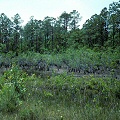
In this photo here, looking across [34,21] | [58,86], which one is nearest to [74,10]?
[34,21]

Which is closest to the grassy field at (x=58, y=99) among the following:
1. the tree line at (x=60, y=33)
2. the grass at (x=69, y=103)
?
the grass at (x=69, y=103)

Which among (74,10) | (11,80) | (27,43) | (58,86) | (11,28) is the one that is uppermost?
(74,10)

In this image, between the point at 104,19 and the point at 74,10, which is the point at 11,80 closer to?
the point at 104,19

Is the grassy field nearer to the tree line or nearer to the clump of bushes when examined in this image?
the clump of bushes

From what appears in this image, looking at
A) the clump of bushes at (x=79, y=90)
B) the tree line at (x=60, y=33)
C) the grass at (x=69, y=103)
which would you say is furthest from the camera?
the tree line at (x=60, y=33)

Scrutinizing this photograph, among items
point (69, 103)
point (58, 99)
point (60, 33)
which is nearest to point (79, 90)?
point (58, 99)

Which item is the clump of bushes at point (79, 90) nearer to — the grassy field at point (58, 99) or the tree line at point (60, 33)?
the grassy field at point (58, 99)

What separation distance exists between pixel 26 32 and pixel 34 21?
149 inches

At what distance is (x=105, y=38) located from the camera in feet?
144

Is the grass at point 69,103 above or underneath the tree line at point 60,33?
underneath

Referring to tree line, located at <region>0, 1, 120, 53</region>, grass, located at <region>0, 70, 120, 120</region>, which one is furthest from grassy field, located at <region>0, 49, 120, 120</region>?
tree line, located at <region>0, 1, 120, 53</region>

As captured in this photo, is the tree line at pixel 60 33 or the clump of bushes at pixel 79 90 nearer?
the clump of bushes at pixel 79 90

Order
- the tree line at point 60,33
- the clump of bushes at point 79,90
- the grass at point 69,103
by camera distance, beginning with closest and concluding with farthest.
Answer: the grass at point 69,103, the clump of bushes at point 79,90, the tree line at point 60,33

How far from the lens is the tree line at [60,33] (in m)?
39.4
